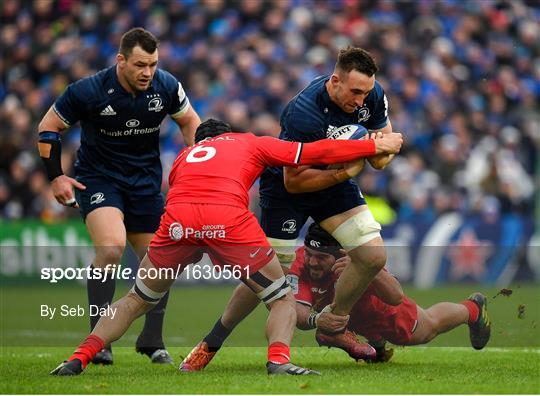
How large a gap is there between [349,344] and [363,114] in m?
1.67

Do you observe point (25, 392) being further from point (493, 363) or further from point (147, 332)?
point (493, 363)

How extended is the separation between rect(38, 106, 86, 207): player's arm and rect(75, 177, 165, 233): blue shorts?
0.11 metres

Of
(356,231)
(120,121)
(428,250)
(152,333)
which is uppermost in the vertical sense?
(120,121)

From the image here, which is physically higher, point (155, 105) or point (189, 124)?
point (155, 105)

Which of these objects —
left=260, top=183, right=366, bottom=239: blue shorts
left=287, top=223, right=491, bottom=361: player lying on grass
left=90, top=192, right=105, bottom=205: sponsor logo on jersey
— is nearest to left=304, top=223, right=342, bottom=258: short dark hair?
left=287, top=223, right=491, bottom=361: player lying on grass

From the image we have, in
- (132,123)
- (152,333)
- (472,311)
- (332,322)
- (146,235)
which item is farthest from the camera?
(146,235)

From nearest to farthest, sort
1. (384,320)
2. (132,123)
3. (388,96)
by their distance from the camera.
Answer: (384,320) → (132,123) → (388,96)

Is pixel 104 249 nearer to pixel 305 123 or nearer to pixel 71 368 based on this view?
pixel 71 368

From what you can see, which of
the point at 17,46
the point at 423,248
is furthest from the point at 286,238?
the point at 17,46

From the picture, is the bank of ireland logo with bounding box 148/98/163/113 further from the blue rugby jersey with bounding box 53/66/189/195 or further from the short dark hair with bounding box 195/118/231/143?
the short dark hair with bounding box 195/118/231/143

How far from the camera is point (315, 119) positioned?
25.8 feet

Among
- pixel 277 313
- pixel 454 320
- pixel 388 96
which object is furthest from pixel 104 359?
pixel 388 96

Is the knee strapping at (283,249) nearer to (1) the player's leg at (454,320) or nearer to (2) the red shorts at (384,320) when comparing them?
(2) the red shorts at (384,320)

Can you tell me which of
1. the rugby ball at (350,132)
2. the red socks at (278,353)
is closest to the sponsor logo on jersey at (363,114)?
the rugby ball at (350,132)
